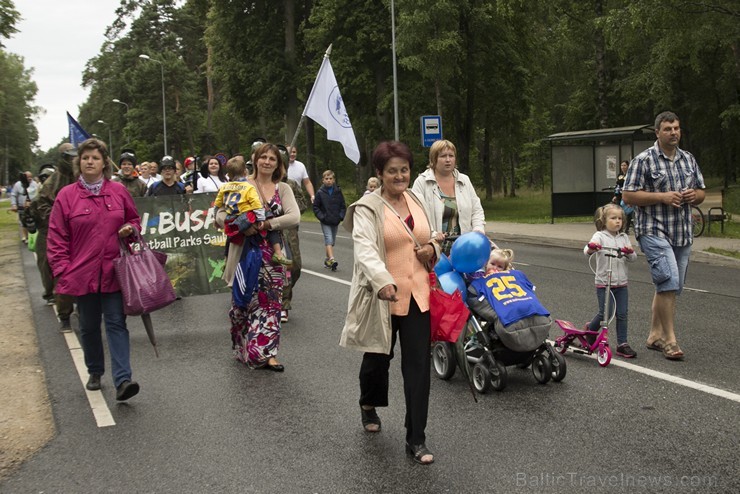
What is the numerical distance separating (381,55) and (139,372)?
103 feet

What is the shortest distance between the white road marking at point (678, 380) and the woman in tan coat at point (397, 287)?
7.71 feet

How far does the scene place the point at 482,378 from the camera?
19.7ft

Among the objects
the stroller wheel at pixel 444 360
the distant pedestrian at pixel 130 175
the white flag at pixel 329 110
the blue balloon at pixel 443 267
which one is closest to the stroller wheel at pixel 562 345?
the stroller wheel at pixel 444 360

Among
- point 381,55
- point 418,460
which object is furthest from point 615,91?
point 418,460

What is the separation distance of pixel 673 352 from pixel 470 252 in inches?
90.7

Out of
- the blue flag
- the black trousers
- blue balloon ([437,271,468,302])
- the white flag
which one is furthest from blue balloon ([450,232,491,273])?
the blue flag

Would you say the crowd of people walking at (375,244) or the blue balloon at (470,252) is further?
the blue balloon at (470,252)

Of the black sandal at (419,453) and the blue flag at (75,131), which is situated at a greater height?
the blue flag at (75,131)

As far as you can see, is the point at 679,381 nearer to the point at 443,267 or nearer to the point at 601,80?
the point at 443,267

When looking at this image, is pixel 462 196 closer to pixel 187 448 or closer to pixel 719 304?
pixel 187 448

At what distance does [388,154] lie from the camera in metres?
4.67

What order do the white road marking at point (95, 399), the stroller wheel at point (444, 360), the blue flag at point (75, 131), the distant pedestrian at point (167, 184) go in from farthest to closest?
the blue flag at point (75, 131), the distant pedestrian at point (167, 184), the stroller wheel at point (444, 360), the white road marking at point (95, 399)

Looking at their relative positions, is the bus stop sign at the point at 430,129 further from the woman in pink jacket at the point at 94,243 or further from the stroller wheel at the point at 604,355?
the woman in pink jacket at the point at 94,243

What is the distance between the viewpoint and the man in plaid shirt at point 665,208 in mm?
6848
